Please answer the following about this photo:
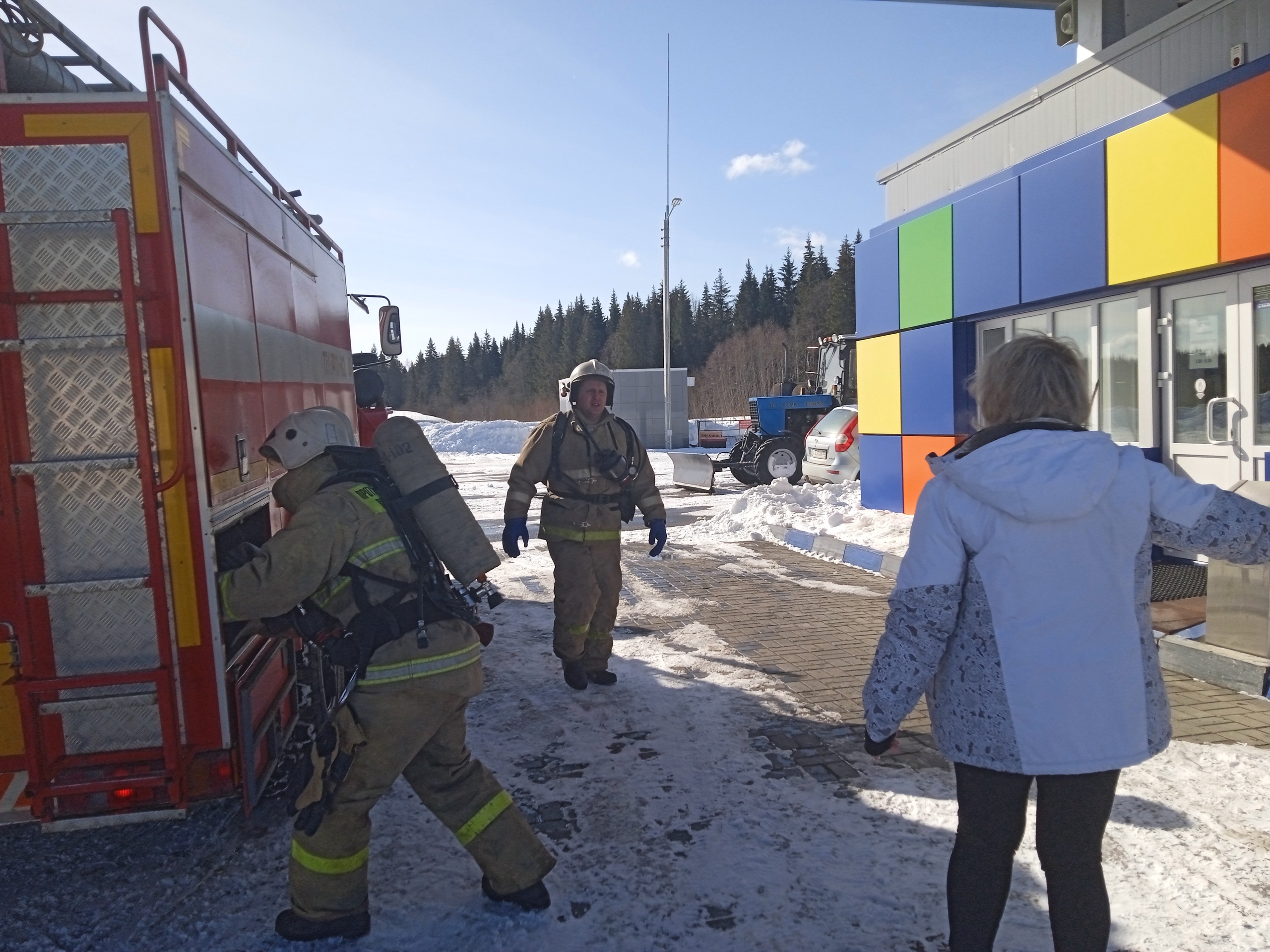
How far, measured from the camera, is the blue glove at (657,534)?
5719 millimetres

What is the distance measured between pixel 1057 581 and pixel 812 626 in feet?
16.0

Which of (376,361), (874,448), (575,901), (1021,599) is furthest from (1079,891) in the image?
(874,448)

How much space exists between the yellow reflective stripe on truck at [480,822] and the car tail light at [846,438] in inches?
520

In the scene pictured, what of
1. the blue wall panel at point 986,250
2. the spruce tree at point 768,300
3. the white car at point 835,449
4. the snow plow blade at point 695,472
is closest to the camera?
the blue wall panel at point 986,250

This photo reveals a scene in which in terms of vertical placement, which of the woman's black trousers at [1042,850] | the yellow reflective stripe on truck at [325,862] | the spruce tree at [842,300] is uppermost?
the spruce tree at [842,300]

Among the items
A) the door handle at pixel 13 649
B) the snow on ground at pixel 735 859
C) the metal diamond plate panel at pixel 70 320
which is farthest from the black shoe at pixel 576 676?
the metal diamond plate panel at pixel 70 320

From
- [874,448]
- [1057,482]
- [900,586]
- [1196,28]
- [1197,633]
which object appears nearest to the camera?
[1057,482]

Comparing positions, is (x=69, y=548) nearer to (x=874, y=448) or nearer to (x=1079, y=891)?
(x=1079, y=891)

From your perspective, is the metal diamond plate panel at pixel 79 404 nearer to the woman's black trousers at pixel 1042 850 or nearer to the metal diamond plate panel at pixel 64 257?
the metal diamond plate panel at pixel 64 257

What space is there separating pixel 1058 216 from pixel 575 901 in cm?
792

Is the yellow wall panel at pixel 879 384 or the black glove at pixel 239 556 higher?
the yellow wall panel at pixel 879 384

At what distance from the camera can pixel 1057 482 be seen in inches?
83.5

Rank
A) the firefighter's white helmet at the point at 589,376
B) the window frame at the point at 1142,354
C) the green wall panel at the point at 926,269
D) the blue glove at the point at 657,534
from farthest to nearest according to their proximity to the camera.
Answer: the green wall panel at the point at 926,269, the window frame at the point at 1142,354, the blue glove at the point at 657,534, the firefighter's white helmet at the point at 589,376

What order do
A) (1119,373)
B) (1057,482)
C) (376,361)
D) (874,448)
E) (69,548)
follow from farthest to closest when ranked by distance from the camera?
(874,448), (376,361), (1119,373), (69,548), (1057,482)
